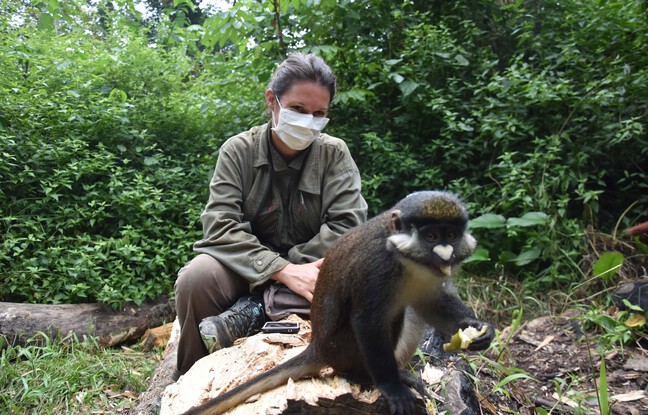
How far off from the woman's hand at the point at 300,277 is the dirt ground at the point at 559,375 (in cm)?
133

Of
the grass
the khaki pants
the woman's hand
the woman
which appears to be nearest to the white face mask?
the woman

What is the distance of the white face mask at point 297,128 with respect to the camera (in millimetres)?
3580

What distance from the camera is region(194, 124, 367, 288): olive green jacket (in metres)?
Answer: 3.53

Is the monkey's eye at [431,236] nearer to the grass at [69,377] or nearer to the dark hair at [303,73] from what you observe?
the dark hair at [303,73]

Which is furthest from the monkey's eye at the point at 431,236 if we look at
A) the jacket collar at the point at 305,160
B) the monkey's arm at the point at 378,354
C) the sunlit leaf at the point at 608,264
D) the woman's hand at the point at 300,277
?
the sunlit leaf at the point at 608,264

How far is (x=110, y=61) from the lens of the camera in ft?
24.1

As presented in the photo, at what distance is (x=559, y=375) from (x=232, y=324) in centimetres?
283

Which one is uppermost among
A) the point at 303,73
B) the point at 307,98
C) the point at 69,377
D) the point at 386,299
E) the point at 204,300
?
the point at 303,73

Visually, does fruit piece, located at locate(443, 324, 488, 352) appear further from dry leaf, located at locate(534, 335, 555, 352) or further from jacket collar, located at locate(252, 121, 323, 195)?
dry leaf, located at locate(534, 335, 555, 352)

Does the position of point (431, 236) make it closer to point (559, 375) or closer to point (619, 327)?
point (559, 375)

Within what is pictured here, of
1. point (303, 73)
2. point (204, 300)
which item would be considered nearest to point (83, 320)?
point (204, 300)

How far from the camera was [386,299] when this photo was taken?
2512 millimetres

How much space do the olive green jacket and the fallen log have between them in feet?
7.81

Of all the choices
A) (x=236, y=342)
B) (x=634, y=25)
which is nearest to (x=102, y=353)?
(x=236, y=342)
